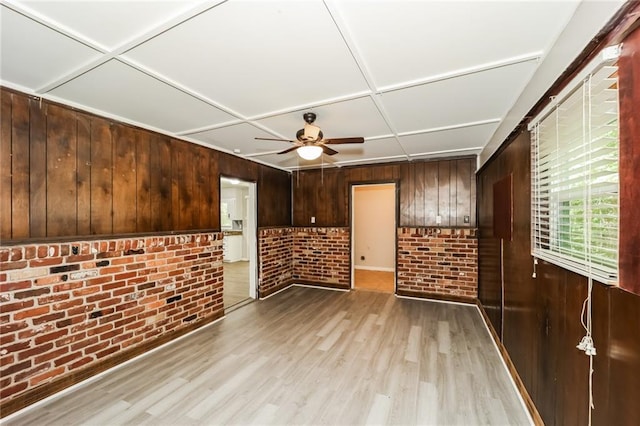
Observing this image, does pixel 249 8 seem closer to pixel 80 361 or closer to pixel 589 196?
pixel 589 196

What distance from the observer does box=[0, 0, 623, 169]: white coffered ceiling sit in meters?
1.22

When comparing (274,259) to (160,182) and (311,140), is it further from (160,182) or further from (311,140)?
(311,140)

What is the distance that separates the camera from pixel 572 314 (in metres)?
1.32

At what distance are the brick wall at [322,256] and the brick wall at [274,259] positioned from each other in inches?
6.6

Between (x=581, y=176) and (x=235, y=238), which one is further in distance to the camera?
(x=235, y=238)

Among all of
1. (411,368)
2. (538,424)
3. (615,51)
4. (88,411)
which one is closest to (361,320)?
(411,368)

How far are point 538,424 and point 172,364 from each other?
2997 millimetres

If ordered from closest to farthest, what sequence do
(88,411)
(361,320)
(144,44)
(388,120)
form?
(144,44) → (88,411) → (388,120) → (361,320)

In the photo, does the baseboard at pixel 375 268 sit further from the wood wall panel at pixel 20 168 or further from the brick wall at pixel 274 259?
the wood wall panel at pixel 20 168

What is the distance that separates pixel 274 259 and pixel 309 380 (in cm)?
279

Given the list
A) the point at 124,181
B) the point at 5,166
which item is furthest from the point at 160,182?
the point at 5,166

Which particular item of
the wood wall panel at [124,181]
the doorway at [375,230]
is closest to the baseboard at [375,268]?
the doorway at [375,230]

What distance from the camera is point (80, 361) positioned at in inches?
88.2

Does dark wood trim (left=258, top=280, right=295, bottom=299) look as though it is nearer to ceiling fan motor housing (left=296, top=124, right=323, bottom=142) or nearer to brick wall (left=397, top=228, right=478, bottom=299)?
brick wall (left=397, top=228, right=478, bottom=299)
